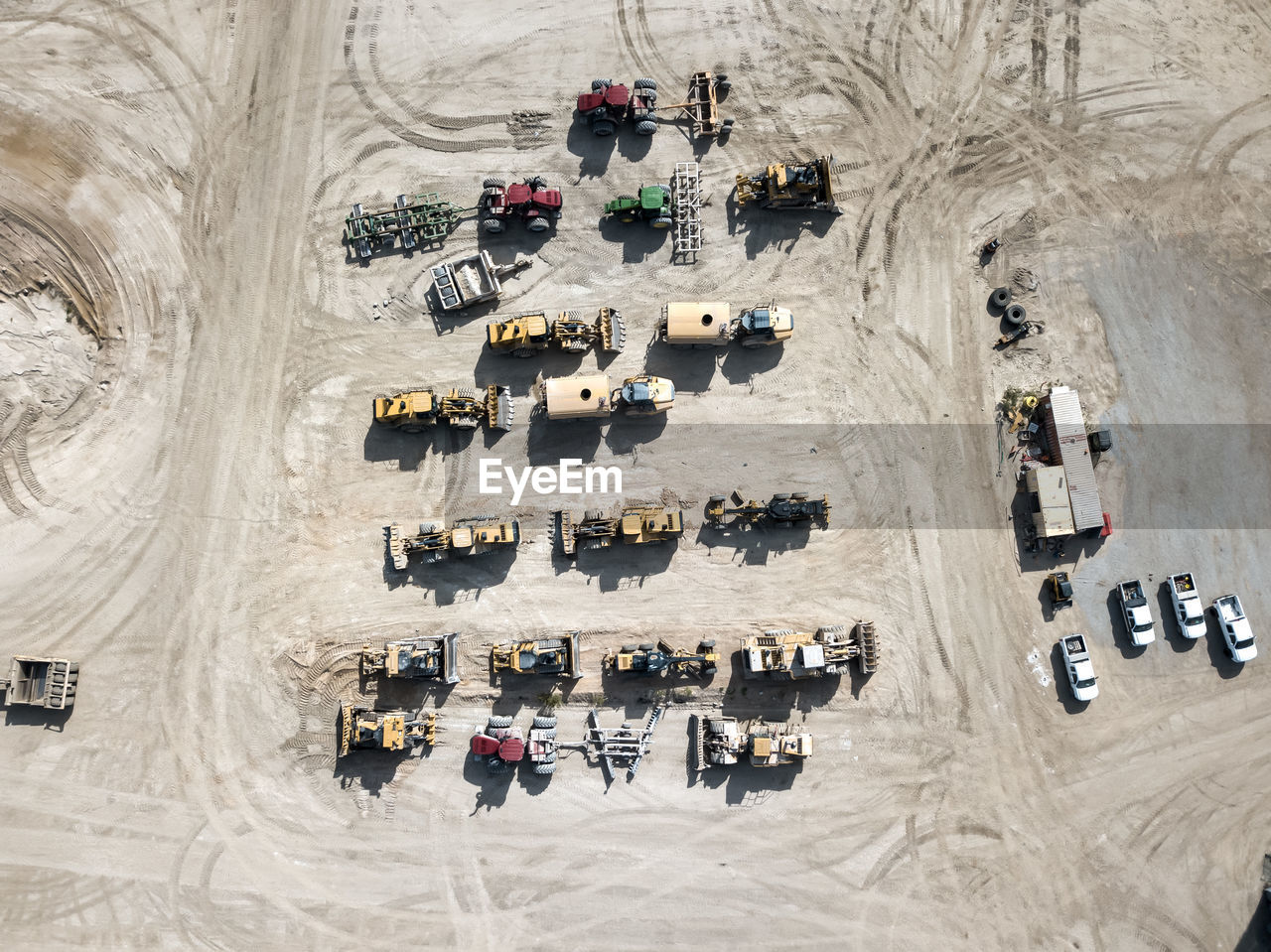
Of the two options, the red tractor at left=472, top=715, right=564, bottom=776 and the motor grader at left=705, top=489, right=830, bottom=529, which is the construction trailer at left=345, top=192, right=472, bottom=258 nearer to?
the motor grader at left=705, top=489, right=830, bottom=529

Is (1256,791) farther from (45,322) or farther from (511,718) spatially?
(45,322)

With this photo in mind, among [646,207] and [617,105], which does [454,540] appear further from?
[617,105]

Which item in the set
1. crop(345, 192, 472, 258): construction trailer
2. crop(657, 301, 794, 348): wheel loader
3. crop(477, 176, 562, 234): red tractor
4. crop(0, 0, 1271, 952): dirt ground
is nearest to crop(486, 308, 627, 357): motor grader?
crop(0, 0, 1271, 952): dirt ground

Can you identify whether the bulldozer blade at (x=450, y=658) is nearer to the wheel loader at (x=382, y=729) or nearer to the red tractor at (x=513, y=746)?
the wheel loader at (x=382, y=729)

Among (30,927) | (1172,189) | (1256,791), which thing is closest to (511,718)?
(30,927)

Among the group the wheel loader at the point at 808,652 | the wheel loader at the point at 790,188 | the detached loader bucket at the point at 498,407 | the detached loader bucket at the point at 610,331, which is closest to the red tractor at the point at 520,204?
the detached loader bucket at the point at 610,331
